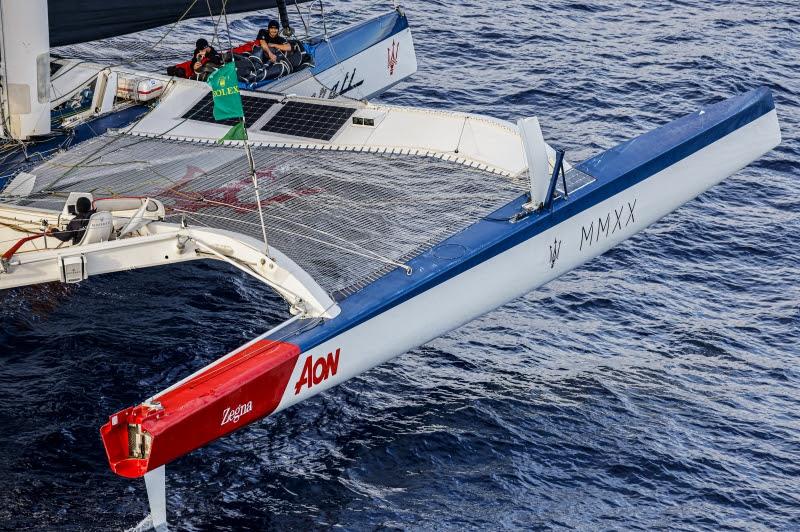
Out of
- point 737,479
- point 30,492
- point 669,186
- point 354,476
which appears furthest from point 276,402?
point 669,186

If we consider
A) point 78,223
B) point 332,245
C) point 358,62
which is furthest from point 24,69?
point 358,62

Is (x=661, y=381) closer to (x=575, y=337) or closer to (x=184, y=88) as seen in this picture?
(x=575, y=337)

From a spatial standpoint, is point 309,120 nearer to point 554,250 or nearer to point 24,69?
point 24,69

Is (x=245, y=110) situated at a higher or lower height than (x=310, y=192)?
higher

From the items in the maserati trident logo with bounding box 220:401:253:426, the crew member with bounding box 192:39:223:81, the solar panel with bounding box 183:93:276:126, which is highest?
the crew member with bounding box 192:39:223:81

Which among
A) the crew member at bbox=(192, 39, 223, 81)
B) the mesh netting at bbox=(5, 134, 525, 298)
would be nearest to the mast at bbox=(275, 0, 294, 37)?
the crew member at bbox=(192, 39, 223, 81)

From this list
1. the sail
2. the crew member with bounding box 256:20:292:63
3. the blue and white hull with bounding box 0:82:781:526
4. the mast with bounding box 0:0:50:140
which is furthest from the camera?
the crew member with bounding box 256:20:292:63
